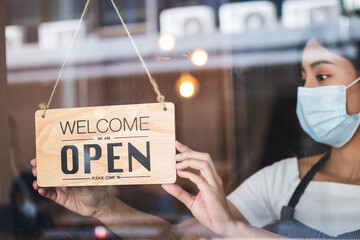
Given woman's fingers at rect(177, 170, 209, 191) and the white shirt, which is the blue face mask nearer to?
the white shirt

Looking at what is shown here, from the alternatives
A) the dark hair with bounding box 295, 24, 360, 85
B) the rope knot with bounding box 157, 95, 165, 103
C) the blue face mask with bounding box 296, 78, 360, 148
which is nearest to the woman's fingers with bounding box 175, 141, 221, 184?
the rope knot with bounding box 157, 95, 165, 103

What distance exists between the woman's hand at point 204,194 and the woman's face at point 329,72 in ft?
1.39

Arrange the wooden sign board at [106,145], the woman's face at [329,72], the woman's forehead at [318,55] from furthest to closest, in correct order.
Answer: the woman's forehead at [318,55] < the woman's face at [329,72] < the wooden sign board at [106,145]

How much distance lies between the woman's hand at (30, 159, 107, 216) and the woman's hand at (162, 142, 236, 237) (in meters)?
0.18

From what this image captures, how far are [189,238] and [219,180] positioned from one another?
19cm

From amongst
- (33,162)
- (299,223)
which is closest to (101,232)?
(33,162)

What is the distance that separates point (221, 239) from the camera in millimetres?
985

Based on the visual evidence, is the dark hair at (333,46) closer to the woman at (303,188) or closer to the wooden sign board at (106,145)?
the woman at (303,188)

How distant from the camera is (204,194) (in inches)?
→ 37.6

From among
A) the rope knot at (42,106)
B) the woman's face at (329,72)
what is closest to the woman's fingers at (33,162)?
the rope knot at (42,106)

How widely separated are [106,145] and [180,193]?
Result: 221 millimetres

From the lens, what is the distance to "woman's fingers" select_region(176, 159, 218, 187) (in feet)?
3.12

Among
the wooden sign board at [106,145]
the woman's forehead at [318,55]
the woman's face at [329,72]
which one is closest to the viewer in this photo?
the wooden sign board at [106,145]

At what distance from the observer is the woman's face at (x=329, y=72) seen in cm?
106
